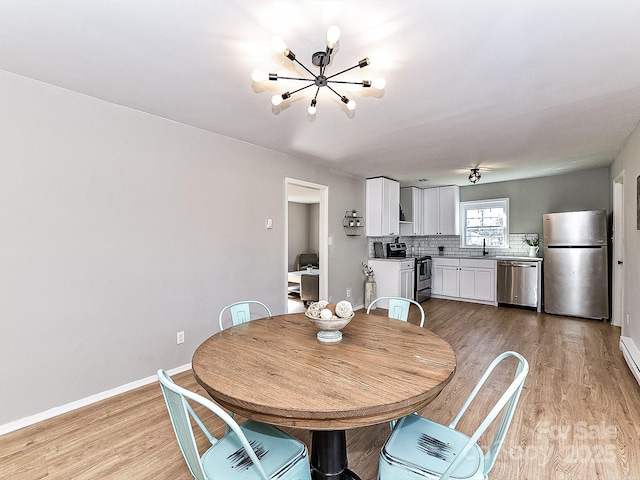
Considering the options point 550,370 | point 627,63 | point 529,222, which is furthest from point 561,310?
point 627,63

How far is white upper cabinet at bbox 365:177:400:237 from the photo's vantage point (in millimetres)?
5480

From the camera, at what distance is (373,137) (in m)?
3.36

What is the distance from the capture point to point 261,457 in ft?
4.11

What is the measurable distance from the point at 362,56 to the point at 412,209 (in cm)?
503

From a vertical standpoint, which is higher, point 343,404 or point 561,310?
point 343,404

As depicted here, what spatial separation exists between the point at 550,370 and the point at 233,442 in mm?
3061

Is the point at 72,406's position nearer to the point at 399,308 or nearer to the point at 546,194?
the point at 399,308

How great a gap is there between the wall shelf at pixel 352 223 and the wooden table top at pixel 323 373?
3293 mm

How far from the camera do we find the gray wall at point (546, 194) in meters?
5.12

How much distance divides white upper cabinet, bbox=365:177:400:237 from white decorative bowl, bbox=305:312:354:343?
3930 millimetres

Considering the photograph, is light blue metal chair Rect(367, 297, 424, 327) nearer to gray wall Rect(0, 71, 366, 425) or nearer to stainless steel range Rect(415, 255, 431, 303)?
gray wall Rect(0, 71, 366, 425)

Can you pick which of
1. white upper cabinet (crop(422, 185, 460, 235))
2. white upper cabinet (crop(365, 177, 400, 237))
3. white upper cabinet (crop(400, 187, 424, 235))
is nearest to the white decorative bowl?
white upper cabinet (crop(365, 177, 400, 237))

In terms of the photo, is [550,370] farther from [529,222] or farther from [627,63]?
[529,222]

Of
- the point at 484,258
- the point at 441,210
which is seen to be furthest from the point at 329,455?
the point at 441,210
